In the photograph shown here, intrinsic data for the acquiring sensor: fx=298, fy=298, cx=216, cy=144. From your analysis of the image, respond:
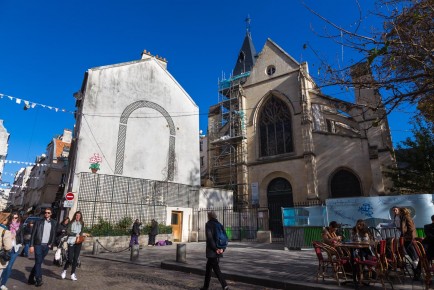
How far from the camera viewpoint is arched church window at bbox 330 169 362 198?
20969 millimetres

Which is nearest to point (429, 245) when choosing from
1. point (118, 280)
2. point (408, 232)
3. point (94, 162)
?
point (408, 232)

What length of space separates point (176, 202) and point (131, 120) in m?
6.35

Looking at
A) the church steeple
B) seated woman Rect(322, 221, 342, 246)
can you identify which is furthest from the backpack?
the church steeple

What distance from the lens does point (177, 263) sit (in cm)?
854

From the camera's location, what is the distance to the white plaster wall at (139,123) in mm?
18281

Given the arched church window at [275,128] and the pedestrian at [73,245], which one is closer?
the pedestrian at [73,245]

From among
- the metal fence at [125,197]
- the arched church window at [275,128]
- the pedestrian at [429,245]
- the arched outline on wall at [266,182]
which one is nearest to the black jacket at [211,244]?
the pedestrian at [429,245]

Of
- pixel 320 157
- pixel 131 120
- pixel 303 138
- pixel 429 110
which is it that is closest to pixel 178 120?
pixel 131 120

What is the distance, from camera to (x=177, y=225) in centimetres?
1992

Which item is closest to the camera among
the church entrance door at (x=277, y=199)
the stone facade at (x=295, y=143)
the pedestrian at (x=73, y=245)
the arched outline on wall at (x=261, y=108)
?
the pedestrian at (x=73, y=245)

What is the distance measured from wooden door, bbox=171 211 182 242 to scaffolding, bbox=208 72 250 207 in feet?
21.2

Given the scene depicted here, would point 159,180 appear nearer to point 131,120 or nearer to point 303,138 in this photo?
Answer: point 131,120

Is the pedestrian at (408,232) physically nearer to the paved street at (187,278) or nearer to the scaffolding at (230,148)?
the paved street at (187,278)

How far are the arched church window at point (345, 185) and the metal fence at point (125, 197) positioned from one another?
1042 centimetres
